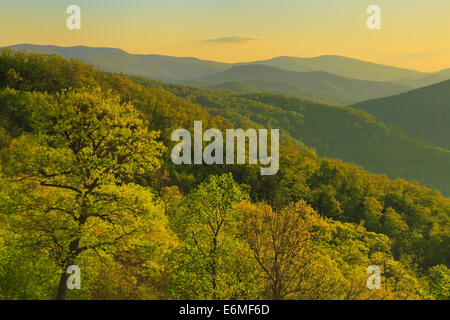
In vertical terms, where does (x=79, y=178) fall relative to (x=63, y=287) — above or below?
above

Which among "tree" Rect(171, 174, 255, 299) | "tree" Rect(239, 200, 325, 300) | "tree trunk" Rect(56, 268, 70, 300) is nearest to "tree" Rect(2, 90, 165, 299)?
"tree trunk" Rect(56, 268, 70, 300)

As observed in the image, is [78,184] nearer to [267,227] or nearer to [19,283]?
[19,283]

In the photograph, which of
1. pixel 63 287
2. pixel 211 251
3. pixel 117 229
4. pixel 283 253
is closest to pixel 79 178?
pixel 117 229

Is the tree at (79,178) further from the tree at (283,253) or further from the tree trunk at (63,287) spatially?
the tree at (283,253)

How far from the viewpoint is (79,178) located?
20.8 metres

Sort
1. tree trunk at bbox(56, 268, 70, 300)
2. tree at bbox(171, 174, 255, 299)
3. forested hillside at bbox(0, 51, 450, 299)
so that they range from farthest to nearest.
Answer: tree trunk at bbox(56, 268, 70, 300)
forested hillside at bbox(0, 51, 450, 299)
tree at bbox(171, 174, 255, 299)

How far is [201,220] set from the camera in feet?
72.2

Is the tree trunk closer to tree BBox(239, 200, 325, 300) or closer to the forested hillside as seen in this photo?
the forested hillside

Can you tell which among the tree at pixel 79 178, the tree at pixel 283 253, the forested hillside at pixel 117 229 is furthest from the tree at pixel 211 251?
the tree at pixel 79 178

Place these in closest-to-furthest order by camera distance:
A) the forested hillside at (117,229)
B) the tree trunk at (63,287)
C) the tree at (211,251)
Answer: the tree at (211,251) → the forested hillside at (117,229) → the tree trunk at (63,287)

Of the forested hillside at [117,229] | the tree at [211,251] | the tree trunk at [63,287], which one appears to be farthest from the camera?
the tree trunk at [63,287]

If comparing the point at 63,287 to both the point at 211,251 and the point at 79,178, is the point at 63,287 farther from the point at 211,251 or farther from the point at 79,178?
the point at 211,251

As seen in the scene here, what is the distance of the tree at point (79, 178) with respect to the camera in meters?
19.6

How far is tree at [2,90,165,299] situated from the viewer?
1959 cm
